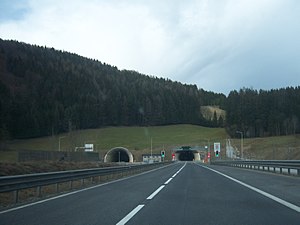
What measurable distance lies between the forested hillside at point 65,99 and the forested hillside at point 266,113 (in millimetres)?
38908

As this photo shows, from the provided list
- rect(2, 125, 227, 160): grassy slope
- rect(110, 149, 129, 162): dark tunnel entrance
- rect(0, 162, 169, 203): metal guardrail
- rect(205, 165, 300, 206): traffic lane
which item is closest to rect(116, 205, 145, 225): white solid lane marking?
rect(0, 162, 169, 203): metal guardrail

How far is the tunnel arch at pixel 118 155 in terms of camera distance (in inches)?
3989

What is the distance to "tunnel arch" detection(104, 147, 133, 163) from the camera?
332 ft

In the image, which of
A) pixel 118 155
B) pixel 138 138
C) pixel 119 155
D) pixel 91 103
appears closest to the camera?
pixel 119 155

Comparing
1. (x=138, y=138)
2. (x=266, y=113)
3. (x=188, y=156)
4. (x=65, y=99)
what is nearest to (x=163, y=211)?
(x=138, y=138)

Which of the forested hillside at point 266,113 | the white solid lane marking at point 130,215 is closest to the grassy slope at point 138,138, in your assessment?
the forested hillside at point 266,113

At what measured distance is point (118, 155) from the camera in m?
115

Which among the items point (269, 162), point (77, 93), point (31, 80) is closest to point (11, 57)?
point (31, 80)

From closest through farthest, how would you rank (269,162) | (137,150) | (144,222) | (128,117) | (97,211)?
(144,222) → (97,211) → (269,162) → (137,150) → (128,117)

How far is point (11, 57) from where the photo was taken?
159875mm

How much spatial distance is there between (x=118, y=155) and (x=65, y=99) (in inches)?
1933

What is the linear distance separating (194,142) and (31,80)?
65.6 meters

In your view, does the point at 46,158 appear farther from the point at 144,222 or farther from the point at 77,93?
the point at 77,93

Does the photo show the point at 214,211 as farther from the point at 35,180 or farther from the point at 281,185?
the point at 281,185
